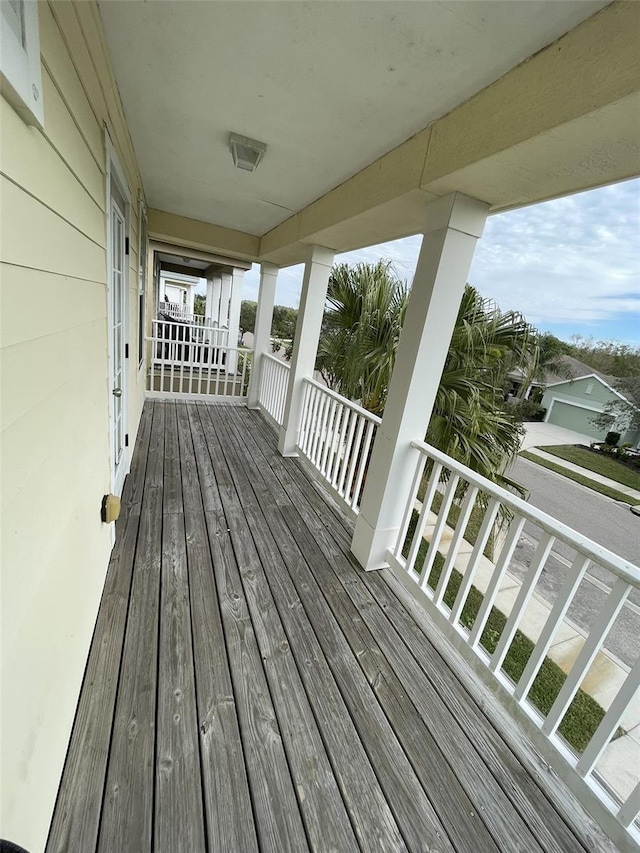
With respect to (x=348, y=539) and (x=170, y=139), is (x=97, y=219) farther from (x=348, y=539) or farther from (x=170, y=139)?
(x=348, y=539)

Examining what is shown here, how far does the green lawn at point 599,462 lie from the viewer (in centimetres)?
398

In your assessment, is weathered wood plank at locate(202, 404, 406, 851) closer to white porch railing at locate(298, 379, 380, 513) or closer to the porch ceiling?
white porch railing at locate(298, 379, 380, 513)

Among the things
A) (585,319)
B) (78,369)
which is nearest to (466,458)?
(78,369)

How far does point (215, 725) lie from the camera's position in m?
1.32

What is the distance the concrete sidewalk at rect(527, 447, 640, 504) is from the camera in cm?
430

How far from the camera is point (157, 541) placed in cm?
228

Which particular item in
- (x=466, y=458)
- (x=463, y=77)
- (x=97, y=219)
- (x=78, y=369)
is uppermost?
(x=463, y=77)

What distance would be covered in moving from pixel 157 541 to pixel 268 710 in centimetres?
130

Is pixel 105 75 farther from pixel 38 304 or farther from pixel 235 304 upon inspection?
pixel 235 304

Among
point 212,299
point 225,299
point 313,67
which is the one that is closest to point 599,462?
point 313,67

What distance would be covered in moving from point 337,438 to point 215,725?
2.29 metres

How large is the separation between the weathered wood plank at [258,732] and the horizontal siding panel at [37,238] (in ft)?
5.40

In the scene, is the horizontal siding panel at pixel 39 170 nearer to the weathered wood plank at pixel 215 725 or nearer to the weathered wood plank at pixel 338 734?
the weathered wood plank at pixel 215 725

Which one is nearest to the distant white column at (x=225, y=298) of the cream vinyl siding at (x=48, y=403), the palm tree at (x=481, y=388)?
the palm tree at (x=481, y=388)
